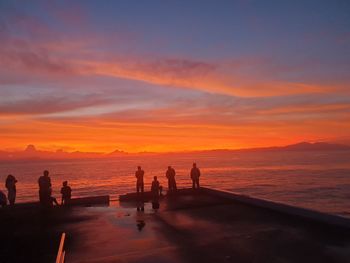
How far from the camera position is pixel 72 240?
12.1 m

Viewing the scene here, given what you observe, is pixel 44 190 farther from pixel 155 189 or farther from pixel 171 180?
pixel 171 180

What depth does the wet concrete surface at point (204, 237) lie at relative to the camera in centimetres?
966

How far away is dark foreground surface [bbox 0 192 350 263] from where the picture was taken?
9.80 meters

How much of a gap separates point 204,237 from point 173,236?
106cm

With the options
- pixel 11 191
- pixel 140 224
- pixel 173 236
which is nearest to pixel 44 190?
pixel 11 191


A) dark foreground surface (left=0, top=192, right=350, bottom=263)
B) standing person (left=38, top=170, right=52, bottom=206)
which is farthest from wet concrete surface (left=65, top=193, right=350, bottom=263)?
standing person (left=38, top=170, right=52, bottom=206)

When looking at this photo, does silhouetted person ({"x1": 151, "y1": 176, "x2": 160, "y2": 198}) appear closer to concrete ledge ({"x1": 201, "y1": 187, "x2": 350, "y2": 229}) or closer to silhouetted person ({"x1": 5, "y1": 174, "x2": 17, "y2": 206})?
concrete ledge ({"x1": 201, "y1": 187, "x2": 350, "y2": 229})

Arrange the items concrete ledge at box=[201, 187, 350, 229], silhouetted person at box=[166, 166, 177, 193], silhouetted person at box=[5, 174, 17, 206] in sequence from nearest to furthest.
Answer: concrete ledge at box=[201, 187, 350, 229], silhouetted person at box=[5, 174, 17, 206], silhouetted person at box=[166, 166, 177, 193]

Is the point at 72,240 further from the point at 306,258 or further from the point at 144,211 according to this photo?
the point at 306,258

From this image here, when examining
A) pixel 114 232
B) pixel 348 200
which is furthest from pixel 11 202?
pixel 348 200

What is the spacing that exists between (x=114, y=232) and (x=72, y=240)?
5.20 feet

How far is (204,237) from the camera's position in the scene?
11.7 m

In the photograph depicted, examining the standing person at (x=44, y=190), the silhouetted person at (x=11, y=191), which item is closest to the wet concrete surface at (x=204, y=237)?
the standing person at (x=44, y=190)

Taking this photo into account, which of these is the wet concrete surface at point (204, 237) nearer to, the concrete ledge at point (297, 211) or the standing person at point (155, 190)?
the concrete ledge at point (297, 211)
